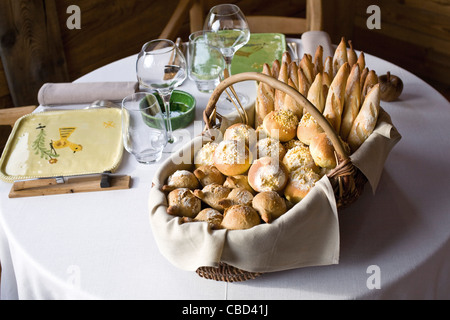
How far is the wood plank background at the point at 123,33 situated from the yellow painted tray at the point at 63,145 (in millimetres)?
766

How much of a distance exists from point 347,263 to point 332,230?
0.07 m

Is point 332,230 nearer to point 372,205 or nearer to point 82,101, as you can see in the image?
point 372,205

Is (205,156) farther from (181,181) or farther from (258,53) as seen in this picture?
(258,53)

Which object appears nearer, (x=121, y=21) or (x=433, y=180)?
(x=433, y=180)

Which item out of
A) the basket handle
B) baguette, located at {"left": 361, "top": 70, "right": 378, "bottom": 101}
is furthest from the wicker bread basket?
baguette, located at {"left": 361, "top": 70, "right": 378, "bottom": 101}

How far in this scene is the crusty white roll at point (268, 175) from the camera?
2.68 ft

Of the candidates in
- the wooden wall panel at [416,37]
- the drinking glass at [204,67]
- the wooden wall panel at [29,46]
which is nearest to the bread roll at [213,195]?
the drinking glass at [204,67]

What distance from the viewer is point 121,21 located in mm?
2275

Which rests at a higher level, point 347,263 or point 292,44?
point 292,44

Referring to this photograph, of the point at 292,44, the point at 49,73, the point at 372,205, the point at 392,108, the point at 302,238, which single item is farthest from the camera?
the point at 49,73

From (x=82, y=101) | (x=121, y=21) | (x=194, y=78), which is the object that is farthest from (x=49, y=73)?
(x=194, y=78)

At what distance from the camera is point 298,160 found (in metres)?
0.86

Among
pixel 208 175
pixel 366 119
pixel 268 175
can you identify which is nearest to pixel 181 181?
pixel 208 175

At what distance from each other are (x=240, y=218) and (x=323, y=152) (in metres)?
0.20
